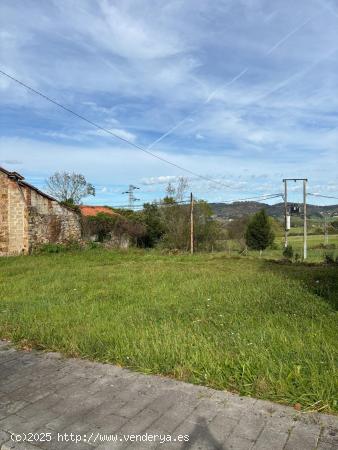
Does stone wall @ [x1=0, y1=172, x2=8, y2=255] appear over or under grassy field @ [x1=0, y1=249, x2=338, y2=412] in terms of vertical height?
over

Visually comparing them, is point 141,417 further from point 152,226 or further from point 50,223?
point 152,226

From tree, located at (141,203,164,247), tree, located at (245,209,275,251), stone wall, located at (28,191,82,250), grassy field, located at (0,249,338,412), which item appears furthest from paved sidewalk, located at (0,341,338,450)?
tree, located at (245,209,275,251)

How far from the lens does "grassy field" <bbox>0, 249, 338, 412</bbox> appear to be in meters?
3.27

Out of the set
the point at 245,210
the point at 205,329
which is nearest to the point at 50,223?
the point at 205,329

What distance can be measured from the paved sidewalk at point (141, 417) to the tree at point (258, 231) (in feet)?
140

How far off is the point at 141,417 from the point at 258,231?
43.9 m

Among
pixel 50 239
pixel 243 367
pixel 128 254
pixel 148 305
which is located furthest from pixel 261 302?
pixel 50 239

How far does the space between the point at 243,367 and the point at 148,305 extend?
128 inches

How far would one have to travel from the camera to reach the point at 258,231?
45469mm

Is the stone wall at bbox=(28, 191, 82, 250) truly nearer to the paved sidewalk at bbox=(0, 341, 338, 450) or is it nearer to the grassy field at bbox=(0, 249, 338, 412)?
the grassy field at bbox=(0, 249, 338, 412)

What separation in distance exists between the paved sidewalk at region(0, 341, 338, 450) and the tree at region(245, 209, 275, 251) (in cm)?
4261

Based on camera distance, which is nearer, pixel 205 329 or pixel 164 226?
pixel 205 329

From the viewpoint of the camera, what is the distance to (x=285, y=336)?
13.8ft

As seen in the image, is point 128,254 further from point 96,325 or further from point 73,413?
point 73,413
